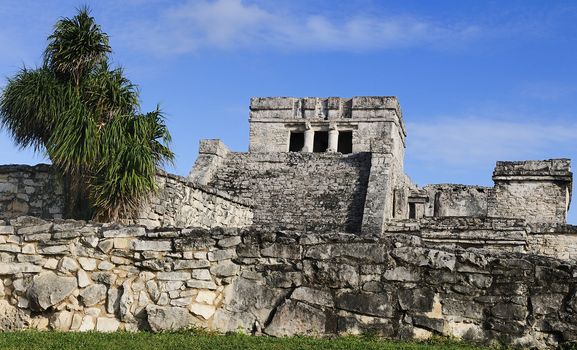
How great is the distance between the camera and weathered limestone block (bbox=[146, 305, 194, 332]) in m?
7.35

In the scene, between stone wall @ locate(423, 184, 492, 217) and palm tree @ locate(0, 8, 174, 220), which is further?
stone wall @ locate(423, 184, 492, 217)

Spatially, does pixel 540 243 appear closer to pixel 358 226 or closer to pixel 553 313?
pixel 358 226

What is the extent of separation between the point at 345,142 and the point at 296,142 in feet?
5.94

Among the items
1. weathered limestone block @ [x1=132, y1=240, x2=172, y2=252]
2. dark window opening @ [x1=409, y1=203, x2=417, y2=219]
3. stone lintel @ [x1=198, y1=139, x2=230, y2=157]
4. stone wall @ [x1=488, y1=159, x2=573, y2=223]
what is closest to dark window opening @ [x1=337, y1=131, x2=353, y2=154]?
stone wall @ [x1=488, y1=159, x2=573, y2=223]

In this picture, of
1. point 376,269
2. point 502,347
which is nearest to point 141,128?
point 376,269

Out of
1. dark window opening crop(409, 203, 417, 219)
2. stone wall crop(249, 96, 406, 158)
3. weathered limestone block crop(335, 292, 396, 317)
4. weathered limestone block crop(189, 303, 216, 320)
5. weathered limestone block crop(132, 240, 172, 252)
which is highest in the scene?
stone wall crop(249, 96, 406, 158)

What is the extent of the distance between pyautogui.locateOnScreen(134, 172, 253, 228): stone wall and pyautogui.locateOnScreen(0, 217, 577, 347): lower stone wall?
459 cm

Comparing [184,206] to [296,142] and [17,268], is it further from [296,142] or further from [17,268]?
[296,142]

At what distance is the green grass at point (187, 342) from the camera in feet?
21.8

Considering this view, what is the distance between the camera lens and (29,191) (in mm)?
12375

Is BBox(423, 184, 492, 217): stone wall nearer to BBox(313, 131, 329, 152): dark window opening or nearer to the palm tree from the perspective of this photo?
BBox(313, 131, 329, 152): dark window opening

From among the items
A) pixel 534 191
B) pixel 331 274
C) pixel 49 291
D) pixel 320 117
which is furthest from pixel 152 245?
pixel 320 117

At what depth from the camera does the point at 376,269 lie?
723 cm

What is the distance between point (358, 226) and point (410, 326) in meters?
10.5
